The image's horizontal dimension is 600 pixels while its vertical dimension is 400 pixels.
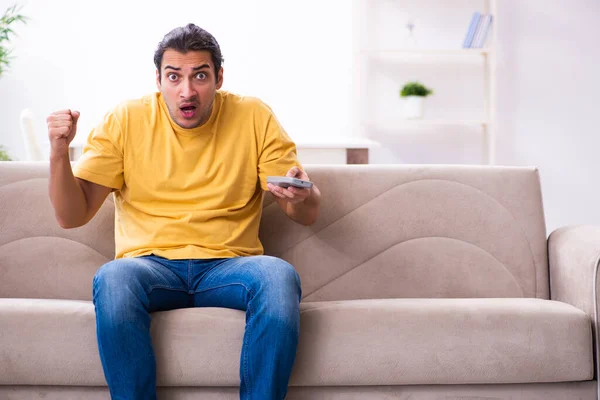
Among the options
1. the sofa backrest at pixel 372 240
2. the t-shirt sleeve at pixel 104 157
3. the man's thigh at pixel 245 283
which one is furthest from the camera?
the sofa backrest at pixel 372 240

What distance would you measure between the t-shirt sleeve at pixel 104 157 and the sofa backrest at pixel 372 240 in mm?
261

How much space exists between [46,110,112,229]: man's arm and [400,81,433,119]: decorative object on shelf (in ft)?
10.2

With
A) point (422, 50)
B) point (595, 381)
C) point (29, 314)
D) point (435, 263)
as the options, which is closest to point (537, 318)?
point (595, 381)

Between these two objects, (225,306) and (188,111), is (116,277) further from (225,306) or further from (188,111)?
(188,111)

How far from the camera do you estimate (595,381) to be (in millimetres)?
1696

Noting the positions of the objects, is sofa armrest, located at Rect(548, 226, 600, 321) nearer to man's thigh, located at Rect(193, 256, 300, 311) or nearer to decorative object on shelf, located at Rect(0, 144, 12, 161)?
man's thigh, located at Rect(193, 256, 300, 311)

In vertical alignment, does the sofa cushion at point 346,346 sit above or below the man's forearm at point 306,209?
below

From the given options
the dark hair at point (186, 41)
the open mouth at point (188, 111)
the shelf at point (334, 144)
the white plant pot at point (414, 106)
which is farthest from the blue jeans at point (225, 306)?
the white plant pot at point (414, 106)

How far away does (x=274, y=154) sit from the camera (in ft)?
6.30

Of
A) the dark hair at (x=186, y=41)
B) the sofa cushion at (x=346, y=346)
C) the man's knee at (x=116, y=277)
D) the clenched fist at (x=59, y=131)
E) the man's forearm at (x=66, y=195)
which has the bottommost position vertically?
the sofa cushion at (x=346, y=346)

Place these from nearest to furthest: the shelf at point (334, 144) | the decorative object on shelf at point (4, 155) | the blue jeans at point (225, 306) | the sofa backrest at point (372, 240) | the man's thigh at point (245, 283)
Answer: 1. the blue jeans at point (225, 306)
2. the man's thigh at point (245, 283)
3. the sofa backrest at point (372, 240)
4. the shelf at point (334, 144)
5. the decorative object on shelf at point (4, 155)

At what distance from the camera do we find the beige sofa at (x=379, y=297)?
5.36 ft

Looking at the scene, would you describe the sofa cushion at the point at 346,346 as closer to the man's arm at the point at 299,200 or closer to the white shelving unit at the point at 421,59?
the man's arm at the point at 299,200

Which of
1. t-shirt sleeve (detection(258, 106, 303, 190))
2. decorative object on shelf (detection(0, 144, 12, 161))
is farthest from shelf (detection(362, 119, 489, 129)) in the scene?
t-shirt sleeve (detection(258, 106, 303, 190))
